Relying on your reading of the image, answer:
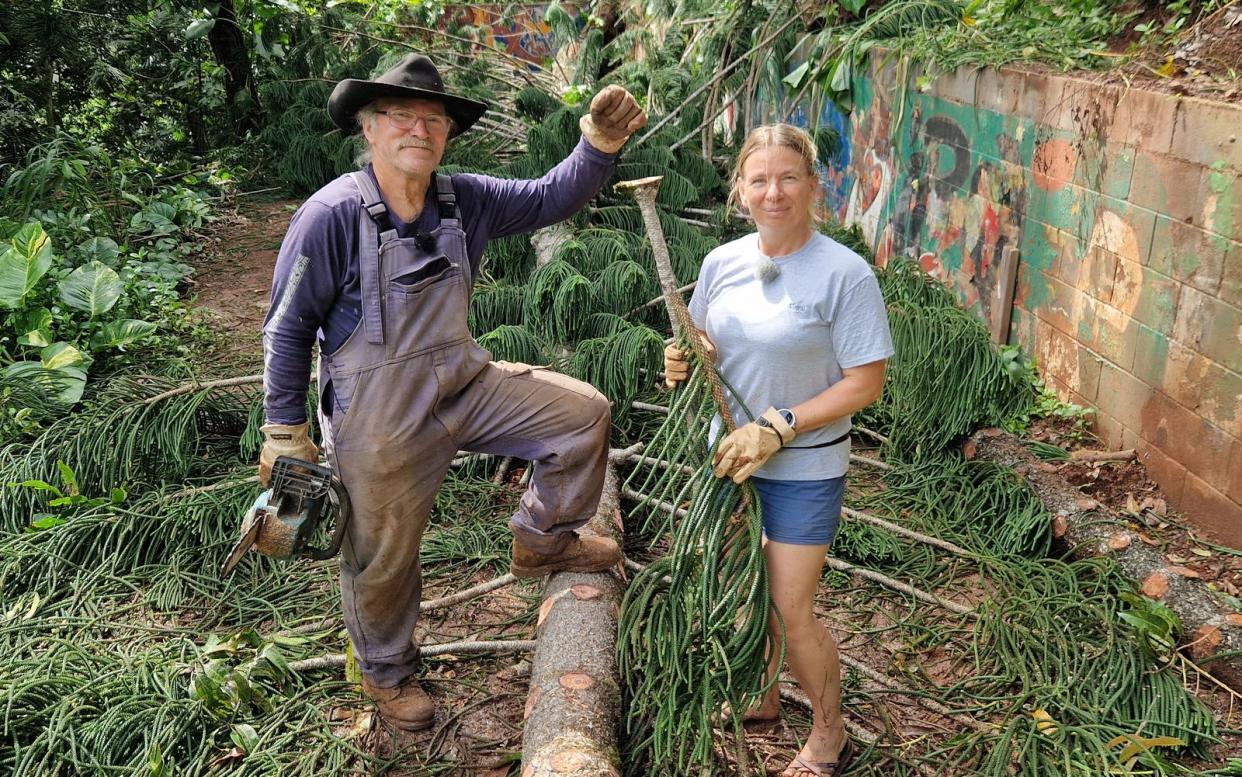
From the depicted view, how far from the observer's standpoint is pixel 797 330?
2.34 meters

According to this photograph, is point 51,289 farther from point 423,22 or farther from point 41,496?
point 423,22

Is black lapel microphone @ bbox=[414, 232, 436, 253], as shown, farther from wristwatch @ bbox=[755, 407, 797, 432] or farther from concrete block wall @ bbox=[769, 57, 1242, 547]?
concrete block wall @ bbox=[769, 57, 1242, 547]

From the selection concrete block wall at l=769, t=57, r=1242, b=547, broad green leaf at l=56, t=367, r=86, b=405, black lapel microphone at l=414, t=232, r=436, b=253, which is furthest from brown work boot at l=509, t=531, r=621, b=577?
broad green leaf at l=56, t=367, r=86, b=405

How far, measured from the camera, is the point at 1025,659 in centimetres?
330

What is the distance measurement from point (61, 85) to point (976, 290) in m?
7.62

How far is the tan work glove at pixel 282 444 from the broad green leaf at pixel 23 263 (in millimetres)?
3271

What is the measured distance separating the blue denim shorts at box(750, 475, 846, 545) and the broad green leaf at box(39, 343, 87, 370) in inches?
158

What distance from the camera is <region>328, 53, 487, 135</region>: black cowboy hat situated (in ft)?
9.08

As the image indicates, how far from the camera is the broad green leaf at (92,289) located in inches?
216

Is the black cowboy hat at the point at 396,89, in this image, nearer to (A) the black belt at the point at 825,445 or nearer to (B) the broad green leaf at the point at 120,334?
(A) the black belt at the point at 825,445

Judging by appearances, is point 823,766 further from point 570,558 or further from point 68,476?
point 68,476

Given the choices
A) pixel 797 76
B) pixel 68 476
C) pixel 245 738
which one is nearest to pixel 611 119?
pixel 245 738

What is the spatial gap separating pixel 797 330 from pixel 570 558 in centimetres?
139

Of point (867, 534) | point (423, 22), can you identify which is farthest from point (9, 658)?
point (423, 22)
